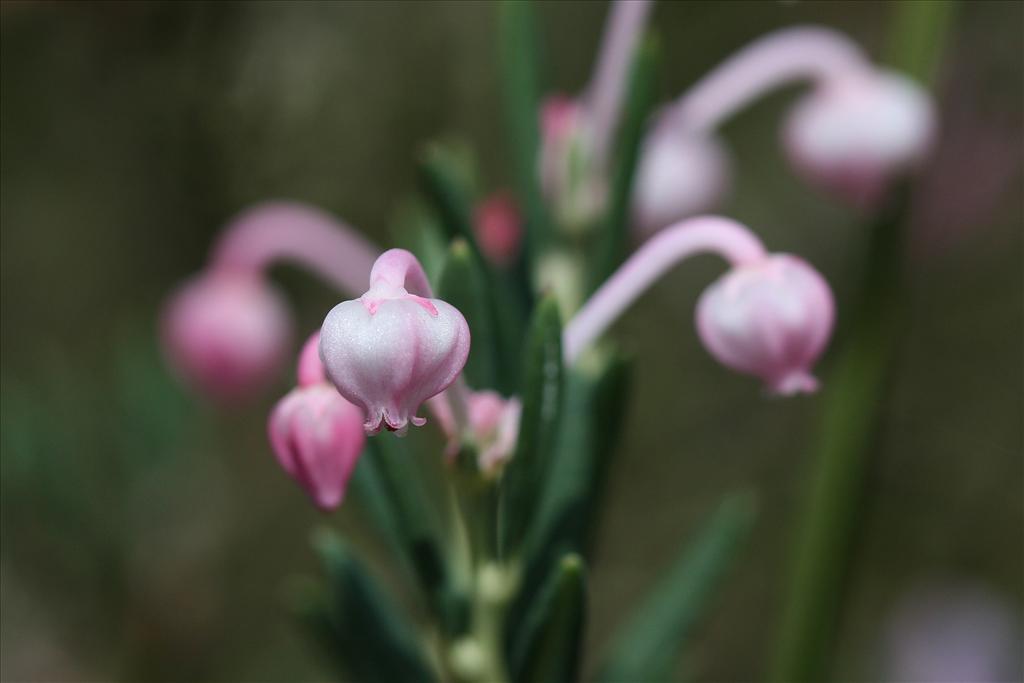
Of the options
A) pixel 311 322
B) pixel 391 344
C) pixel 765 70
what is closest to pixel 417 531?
pixel 391 344

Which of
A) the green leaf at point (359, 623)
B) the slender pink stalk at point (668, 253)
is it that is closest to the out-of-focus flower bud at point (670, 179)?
the slender pink stalk at point (668, 253)

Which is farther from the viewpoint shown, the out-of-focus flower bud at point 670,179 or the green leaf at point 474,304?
the out-of-focus flower bud at point 670,179

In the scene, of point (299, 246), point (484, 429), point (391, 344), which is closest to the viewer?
point (391, 344)

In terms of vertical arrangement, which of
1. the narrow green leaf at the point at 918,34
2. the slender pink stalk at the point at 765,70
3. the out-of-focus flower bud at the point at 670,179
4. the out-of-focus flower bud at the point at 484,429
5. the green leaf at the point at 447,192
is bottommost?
the out-of-focus flower bud at the point at 484,429

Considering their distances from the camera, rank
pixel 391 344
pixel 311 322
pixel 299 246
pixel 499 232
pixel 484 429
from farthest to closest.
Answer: pixel 311 322 < pixel 499 232 < pixel 299 246 < pixel 484 429 < pixel 391 344

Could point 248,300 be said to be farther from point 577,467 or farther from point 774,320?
point 774,320

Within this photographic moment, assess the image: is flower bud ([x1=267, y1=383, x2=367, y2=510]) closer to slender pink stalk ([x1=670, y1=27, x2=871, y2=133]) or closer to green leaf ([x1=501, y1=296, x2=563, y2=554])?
green leaf ([x1=501, y1=296, x2=563, y2=554])

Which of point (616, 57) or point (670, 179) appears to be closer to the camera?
point (616, 57)

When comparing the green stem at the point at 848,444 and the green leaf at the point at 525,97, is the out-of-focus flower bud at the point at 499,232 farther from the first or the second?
the green stem at the point at 848,444
